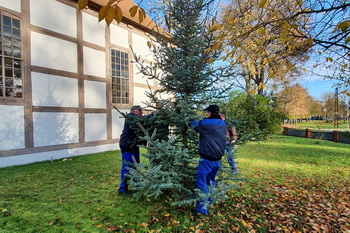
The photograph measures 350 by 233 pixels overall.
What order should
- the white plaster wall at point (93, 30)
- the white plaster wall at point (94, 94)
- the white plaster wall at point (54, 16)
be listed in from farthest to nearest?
the white plaster wall at point (94, 94)
the white plaster wall at point (93, 30)
the white plaster wall at point (54, 16)

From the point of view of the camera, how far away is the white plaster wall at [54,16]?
7.45 metres

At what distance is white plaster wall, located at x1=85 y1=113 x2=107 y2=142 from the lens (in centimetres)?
929

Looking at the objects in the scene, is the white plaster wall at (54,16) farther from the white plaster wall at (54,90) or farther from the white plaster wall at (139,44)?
the white plaster wall at (139,44)

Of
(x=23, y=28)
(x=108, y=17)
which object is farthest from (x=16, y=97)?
(x=108, y=17)

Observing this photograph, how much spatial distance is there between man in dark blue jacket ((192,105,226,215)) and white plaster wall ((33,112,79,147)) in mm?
7025

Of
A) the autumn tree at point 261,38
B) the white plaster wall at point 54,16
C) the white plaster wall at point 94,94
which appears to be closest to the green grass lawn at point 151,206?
the autumn tree at point 261,38

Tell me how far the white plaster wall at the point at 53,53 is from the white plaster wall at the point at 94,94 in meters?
0.95

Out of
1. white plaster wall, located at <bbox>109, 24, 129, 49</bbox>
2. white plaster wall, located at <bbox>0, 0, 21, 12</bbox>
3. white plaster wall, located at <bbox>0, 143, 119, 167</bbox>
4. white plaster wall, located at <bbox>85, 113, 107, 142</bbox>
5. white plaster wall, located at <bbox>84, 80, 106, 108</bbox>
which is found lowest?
white plaster wall, located at <bbox>0, 143, 119, 167</bbox>

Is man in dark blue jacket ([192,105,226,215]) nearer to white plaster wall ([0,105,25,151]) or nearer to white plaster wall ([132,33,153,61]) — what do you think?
white plaster wall ([0,105,25,151])

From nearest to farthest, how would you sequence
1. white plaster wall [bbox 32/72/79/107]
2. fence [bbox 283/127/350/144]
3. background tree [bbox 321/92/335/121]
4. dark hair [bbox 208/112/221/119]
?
1. dark hair [bbox 208/112/221/119]
2. white plaster wall [bbox 32/72/79/107]
3. fence [bbox 283/127/350/144]
4. background tree [bbox 321/92/335/121]

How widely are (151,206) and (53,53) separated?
296 inches

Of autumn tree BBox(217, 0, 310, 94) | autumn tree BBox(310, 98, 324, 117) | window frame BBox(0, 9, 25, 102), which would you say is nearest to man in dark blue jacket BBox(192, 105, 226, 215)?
autumn tree BBox(217, 0, 310, 94)

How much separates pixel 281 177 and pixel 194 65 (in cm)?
494

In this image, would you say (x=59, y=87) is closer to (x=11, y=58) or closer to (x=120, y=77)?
(x=11, y=58)
